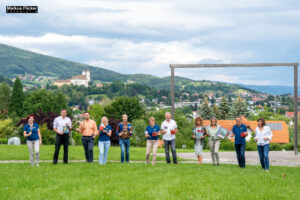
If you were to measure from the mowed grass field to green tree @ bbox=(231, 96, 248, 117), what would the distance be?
27.5ft

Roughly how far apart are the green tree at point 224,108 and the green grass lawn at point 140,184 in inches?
356

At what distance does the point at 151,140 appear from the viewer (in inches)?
642

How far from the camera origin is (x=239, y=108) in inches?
899

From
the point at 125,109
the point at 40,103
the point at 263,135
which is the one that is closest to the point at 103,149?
the point at 263,135

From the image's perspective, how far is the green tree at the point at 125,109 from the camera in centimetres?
8356

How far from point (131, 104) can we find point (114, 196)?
250 ft

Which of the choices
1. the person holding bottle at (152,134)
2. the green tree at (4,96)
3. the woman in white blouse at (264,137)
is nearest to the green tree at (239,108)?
the woman in white blouse at (264,137)

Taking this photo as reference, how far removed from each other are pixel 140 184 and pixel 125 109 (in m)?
73.8

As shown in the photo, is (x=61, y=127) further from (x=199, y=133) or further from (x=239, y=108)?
(x=239, y=108)

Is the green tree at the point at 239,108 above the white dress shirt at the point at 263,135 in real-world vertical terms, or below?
above

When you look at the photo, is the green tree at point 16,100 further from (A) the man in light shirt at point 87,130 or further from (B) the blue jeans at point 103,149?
(B) the blue jeans at point 103,149

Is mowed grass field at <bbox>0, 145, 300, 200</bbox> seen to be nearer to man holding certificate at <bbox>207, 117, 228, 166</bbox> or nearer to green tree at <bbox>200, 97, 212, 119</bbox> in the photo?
man holding certificate at <bbox>207, 117, 228, 166</bbox>

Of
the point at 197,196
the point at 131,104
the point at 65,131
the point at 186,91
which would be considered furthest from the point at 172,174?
the point at 131,104

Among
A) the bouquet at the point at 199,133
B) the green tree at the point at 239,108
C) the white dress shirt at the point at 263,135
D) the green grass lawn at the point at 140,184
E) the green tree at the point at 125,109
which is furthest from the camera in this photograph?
the green tree at the point at 125,109
